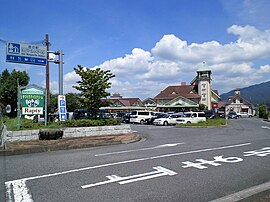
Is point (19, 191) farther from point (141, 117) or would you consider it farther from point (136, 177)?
point (141, 117)

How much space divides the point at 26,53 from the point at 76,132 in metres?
6.27

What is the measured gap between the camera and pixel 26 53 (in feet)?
51.6

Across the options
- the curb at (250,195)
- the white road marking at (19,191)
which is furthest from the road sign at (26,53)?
the curb at (250,195)

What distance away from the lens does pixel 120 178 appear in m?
5.90

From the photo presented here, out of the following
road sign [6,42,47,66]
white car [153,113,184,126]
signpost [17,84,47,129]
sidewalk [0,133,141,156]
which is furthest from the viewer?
white car [153,113,184,126]

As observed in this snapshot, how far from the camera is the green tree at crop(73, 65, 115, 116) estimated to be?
1562 centimetres

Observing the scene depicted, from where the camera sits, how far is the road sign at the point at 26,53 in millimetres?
15250

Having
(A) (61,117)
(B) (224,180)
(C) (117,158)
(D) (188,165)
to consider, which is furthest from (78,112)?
(B) (224,180)

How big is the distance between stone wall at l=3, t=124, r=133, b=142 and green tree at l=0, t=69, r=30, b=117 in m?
35.0

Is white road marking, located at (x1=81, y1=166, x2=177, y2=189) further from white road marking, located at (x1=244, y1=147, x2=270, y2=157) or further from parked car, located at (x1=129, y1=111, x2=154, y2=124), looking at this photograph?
parked car, located at (x1=129, y1=111, x2=154, y2=124)

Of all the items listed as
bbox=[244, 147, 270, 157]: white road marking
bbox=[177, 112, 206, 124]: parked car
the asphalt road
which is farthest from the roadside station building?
the asphalt road

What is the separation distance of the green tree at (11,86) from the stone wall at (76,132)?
35.0m

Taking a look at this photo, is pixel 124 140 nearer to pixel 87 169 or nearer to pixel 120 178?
pixel 87 169

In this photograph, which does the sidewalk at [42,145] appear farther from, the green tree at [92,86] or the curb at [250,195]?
the curb at [250,195]
